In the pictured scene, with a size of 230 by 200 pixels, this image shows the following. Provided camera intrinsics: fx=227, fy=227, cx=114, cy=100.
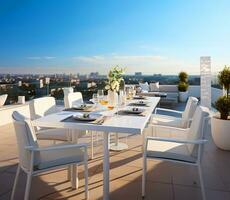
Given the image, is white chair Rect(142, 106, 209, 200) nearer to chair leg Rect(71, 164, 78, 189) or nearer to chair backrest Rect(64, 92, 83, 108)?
chair leg Rect(71, 164, 78, 189)

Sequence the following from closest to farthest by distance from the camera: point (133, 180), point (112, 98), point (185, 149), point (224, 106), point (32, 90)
→ 1. point (185, 149)
2. point (133, 180)
3. point (112, 98)
4. point (224, 106)
5. point (32, 90)

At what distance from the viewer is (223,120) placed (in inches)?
133

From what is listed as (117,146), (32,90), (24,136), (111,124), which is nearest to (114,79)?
(111,124)

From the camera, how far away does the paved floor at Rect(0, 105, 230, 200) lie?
2158 mm

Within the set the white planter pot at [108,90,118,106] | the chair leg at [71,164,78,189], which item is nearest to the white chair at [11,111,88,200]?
the chair leg at [71,164,78,189]

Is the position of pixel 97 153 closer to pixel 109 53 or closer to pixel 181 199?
pixel 181 199

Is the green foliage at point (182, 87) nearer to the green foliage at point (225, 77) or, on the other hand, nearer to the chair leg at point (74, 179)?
the green foliage at point (225, 77)

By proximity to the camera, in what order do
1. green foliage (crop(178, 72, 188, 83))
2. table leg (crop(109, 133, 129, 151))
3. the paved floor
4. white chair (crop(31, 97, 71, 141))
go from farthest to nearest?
green foliage (crop(178, 72, 188, 83)) < table leg (crop(109, 133, 129, 151)) < white chair (crop(31, 97, 71, 141)) < the paved floor

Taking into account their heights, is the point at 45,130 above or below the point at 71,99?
below

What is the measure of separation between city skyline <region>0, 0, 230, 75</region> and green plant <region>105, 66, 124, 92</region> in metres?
3.96

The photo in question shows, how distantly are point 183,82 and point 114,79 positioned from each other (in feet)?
24.9

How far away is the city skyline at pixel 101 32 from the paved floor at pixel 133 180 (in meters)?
4.33

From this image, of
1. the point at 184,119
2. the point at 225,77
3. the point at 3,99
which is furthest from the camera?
the point at 3,99

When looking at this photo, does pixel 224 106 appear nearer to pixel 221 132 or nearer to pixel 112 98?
pixel 221 132
